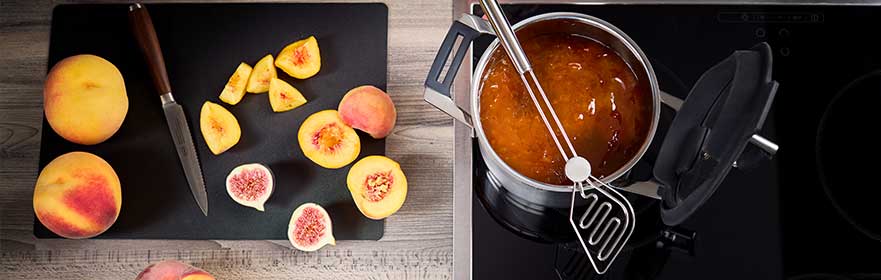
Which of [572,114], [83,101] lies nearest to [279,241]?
[83,101]

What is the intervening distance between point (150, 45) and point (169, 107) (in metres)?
0.09

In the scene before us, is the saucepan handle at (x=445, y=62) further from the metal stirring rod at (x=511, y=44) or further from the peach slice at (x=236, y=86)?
the peach slice at (x=236, y=86)

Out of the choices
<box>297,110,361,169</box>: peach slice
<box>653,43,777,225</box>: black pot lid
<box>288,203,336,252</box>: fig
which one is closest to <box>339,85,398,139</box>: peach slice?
<box>297,110,361,169</box>: peach slice

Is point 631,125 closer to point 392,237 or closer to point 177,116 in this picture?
point 392,237

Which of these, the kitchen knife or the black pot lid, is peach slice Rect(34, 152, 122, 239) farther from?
the black pot lid

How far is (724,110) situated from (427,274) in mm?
439

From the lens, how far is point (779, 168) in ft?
3.21

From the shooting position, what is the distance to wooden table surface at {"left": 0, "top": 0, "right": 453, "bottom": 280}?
995 mm

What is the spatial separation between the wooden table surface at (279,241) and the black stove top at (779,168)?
0.07 m

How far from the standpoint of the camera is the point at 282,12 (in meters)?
1.07

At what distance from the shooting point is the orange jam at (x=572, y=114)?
857 mm

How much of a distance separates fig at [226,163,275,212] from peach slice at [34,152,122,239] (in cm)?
15

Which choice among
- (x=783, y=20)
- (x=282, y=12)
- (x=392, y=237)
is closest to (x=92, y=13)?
(x=282, y=12)

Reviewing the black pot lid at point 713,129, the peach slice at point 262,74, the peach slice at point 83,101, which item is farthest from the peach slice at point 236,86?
the black pot lid at point 713,129
